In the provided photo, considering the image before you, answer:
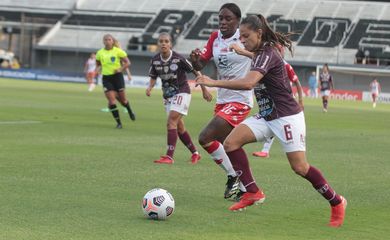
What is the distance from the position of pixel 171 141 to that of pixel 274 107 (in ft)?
18.9

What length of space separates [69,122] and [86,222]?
1517cm

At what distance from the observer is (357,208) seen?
10.2 meters

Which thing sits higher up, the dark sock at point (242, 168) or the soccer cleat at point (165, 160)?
the dark sock at point (242, 168)

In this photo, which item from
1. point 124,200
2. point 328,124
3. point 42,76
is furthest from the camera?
point 42,76

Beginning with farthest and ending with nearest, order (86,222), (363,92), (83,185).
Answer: (363,92)
(83,185)
(86,222)

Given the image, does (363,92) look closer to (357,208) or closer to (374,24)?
(374,24)

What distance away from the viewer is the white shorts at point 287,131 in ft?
29.6

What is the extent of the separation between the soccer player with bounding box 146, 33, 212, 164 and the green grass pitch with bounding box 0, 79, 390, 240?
1.70ft

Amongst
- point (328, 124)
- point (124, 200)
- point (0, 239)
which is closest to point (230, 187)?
point (124, 200)

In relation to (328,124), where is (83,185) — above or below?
above

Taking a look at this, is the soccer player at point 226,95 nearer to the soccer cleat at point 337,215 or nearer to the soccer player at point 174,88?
the soccer cleat at point 337,215

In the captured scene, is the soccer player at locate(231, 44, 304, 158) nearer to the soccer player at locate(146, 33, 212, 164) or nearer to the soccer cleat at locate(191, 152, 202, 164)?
the soccer cleat at locate(191, 152, 202, 164)

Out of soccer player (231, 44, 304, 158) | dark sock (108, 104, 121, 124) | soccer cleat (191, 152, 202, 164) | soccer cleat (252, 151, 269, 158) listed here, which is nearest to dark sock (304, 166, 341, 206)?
soccer player (231, 44, 304, 158)

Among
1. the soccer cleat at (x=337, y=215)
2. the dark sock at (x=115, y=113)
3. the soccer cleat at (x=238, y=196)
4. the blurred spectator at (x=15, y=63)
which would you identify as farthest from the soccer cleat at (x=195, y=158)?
the blurred spectator at (x=15, y=63)
